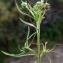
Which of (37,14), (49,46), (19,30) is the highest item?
(37,14)

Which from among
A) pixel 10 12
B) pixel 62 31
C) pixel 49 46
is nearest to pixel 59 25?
pixel 62 31

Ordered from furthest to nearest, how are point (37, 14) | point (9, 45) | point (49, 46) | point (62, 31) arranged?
point (62, 31) < point (49, 46) < point (9, 45) < point (37, 14)

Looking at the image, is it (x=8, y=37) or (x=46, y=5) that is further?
(x=8, y=37)

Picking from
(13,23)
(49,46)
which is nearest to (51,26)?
(49,46)

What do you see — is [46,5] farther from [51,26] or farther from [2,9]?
[51,26]

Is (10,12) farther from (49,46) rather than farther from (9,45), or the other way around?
(49,46)

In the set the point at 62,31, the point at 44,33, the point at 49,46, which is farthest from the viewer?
the point at 62,31

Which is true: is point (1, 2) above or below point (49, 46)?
above
